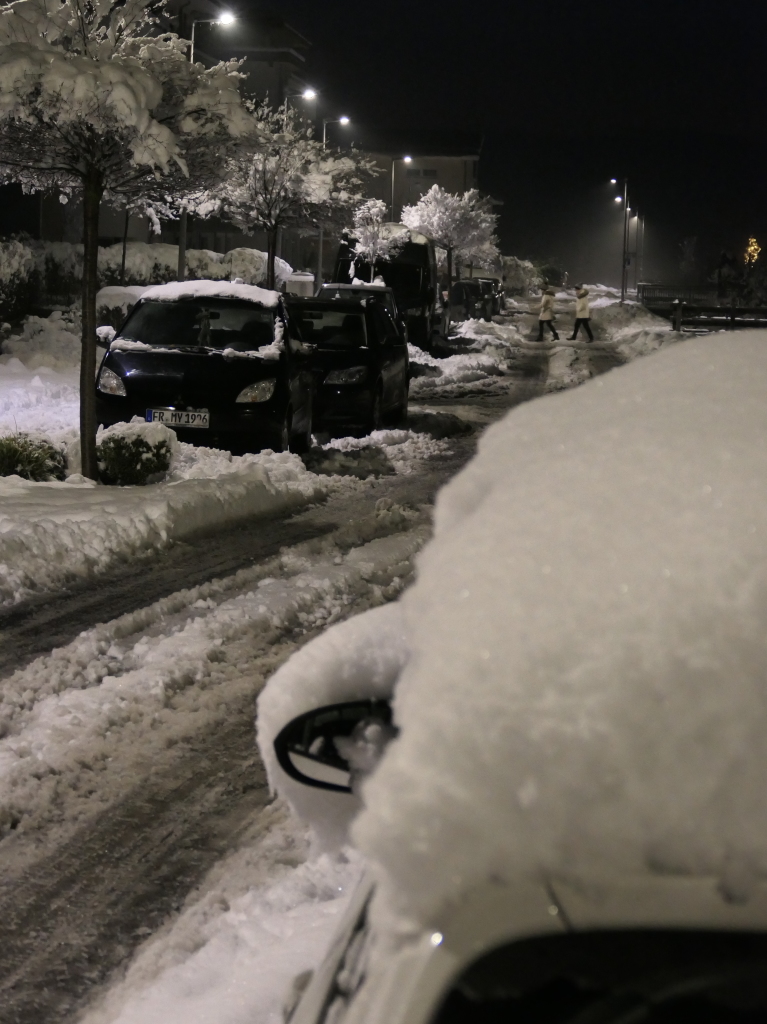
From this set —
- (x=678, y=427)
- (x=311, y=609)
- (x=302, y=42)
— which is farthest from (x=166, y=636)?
(x=302, y=42)

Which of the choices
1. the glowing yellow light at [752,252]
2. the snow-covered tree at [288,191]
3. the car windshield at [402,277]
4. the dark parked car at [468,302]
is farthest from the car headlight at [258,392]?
the glowing yellow light at [752,252]

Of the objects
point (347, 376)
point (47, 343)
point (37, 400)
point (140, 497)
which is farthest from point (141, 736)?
point (47, 343)

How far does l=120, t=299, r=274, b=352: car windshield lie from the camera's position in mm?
12578

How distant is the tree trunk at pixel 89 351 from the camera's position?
10516 millimetres

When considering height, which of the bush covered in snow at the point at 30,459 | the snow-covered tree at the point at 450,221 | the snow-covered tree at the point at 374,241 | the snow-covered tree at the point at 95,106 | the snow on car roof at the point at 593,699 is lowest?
the bush covered in snow at the point at 30,459

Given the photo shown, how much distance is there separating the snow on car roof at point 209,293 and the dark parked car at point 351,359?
4.85 ft

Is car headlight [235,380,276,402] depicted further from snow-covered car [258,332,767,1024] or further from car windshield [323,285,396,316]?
snow-covered car [258,332,767,1024]

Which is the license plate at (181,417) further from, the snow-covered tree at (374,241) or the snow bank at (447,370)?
the snow-covered tree at (374,241)

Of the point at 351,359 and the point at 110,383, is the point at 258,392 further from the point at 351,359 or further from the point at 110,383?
the point at 351,359

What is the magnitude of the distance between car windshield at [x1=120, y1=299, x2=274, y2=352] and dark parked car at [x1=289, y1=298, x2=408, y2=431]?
5.70 feet

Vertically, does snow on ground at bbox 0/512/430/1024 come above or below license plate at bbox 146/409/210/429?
below

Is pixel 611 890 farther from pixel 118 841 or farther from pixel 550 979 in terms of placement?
pixel 118 841

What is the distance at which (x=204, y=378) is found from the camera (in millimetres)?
12039

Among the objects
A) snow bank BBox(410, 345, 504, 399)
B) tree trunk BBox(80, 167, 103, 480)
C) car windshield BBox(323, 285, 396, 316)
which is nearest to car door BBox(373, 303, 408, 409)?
car windshield BBox(323, 285, 396, 316)
